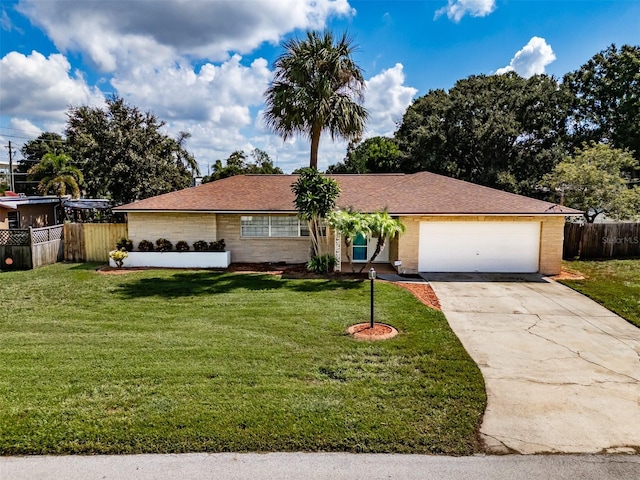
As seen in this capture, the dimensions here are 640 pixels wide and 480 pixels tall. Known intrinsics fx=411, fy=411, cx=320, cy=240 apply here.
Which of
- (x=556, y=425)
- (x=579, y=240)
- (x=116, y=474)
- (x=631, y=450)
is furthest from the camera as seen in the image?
(x=579, y=240)

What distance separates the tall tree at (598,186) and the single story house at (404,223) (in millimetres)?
5499

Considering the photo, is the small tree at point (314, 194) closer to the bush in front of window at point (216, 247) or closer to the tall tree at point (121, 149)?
the bush in front of window at point (216, 247)

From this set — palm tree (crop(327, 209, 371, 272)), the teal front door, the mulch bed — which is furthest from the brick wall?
palm tree (crop(327, 209, 371, 272))

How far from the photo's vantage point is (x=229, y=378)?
6.46m

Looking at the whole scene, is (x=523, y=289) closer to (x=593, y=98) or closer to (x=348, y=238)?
(x=348, y=238)

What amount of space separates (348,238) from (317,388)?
8.22 meters

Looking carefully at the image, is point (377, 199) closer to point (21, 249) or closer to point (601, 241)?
point (601, 241)

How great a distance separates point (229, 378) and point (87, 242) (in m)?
14.2

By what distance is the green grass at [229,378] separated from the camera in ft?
16.4

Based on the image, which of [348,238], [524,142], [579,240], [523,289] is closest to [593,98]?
[524,142]

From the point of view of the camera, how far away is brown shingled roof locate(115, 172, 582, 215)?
15219 mm

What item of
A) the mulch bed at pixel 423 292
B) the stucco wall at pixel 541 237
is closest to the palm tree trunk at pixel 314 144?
the stucco wall at pixel 541 237

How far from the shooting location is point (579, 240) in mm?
18438

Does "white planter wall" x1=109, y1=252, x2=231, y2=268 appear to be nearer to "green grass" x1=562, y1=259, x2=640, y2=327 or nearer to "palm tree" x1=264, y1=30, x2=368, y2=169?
"palm tree" x1=264, y1=30, x2=368, y2=169
